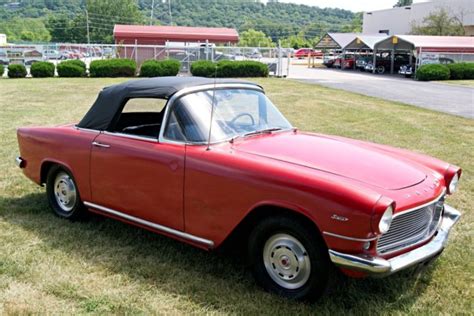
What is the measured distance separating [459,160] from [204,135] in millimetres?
5551

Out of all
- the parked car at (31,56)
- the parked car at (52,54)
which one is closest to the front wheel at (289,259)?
the parked car at (31,56)

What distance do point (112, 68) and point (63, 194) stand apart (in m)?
23.9

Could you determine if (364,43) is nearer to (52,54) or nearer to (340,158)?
(52,54)

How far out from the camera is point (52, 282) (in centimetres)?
378

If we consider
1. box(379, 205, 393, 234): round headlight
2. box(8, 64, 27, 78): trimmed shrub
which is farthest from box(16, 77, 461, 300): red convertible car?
box(8, 64, 27, 78): trimmed shrub

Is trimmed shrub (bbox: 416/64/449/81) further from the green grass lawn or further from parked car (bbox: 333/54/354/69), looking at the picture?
the green grass lawn

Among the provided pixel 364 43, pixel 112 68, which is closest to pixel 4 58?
pixel 112 68

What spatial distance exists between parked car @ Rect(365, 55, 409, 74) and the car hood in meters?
35.9

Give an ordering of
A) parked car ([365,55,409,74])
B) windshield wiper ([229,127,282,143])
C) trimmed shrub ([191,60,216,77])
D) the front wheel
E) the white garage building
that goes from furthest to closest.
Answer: the white garage building → parked car ([365,55,409,74]) → trimmed shrub ([191,60,216,77]) → windshield wiper ([229,127,282,143]) → the front wheel

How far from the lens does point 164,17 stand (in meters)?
139

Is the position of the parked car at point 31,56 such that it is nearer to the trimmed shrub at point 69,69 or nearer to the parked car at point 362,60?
the trimmed shrub at point 69,69

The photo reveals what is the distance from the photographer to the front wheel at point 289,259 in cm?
333

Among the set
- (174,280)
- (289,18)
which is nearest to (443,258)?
(174,280)

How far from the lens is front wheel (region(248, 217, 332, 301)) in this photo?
3.33 meters
